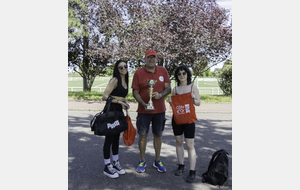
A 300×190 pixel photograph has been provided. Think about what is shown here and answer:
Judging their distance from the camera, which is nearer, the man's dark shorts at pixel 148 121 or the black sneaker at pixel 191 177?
the black sneaker at pixel 191 177

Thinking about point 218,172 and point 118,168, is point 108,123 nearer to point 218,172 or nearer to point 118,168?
point 118,168

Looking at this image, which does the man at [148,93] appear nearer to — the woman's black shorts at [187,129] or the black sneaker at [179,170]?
the black sneaker at [179,170]

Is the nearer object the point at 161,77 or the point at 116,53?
the point at 161,77

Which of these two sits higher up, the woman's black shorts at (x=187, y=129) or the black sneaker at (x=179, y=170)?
the woman's black shorts at (x=187, y=129)

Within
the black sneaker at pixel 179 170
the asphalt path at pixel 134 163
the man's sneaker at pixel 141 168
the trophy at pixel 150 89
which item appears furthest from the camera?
the man's sneaker at pixel 141 168

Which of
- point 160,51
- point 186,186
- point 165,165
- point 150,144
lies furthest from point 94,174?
point 160,51

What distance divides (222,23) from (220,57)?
2.35 m

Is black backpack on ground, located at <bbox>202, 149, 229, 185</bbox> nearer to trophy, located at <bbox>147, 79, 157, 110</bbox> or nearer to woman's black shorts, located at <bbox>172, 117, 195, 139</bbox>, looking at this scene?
woman's black shorts, located at <bbox>172, 117, 195, 139</bbox>

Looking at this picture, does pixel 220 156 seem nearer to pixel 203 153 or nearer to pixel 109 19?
pixel 203 153

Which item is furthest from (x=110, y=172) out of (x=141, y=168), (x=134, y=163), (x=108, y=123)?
(x=108, y=123)

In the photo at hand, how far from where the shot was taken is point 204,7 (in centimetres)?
1381

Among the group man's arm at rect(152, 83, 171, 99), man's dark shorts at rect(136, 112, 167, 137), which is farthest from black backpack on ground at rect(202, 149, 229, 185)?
man's arm at rect(152, 83, 171, 99)

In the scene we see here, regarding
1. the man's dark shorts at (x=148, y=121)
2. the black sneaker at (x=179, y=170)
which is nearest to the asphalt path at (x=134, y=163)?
the black sneaker at (x=179, y=170)

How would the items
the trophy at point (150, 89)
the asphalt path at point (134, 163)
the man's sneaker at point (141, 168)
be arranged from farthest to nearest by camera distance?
1. the man's sneaker at point (141, 168)
2. the trophy at point (150, 89)
3. the asphalt path at point (134, 163)
